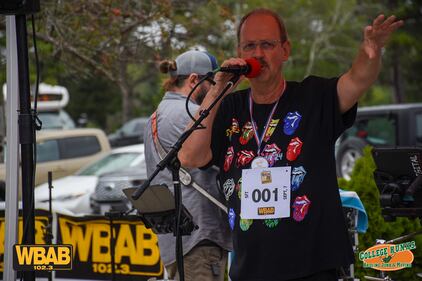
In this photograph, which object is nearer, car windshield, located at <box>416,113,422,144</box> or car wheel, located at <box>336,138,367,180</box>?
car windshield, located at <box>416,113,422,144</box>

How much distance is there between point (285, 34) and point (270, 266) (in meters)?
1.06

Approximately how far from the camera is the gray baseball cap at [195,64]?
14.7ft

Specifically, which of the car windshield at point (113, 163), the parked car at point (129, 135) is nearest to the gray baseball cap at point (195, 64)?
the car windshield at point (113, 163)

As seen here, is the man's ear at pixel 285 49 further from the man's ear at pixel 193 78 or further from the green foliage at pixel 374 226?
the green foliage at pixel 374 226

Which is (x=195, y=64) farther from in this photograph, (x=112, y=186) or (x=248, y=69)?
(x=112, y=186)

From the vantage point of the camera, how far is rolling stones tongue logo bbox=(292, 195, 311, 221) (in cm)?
334

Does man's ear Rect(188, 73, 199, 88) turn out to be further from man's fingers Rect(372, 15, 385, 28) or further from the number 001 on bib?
man's fingers Rect(372, 15, 385, 28)

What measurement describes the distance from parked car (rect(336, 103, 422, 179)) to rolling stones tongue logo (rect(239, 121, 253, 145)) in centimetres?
989

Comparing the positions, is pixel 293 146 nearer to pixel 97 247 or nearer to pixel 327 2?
pixel 97 247

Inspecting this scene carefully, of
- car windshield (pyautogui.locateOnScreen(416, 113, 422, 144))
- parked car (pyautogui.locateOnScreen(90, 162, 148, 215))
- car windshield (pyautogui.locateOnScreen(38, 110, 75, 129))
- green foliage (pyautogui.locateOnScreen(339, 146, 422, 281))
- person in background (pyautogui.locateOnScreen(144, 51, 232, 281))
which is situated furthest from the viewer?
car windshield (pyautogui.locateOnScreen(38, 110, 75, 129))

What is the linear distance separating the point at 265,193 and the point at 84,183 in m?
10.6

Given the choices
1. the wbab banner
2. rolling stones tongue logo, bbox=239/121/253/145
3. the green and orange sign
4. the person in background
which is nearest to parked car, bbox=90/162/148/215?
the wbab banner

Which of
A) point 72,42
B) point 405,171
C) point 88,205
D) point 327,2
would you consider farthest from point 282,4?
point 405,171

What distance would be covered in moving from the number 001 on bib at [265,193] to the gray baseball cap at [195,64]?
115 centimetres
